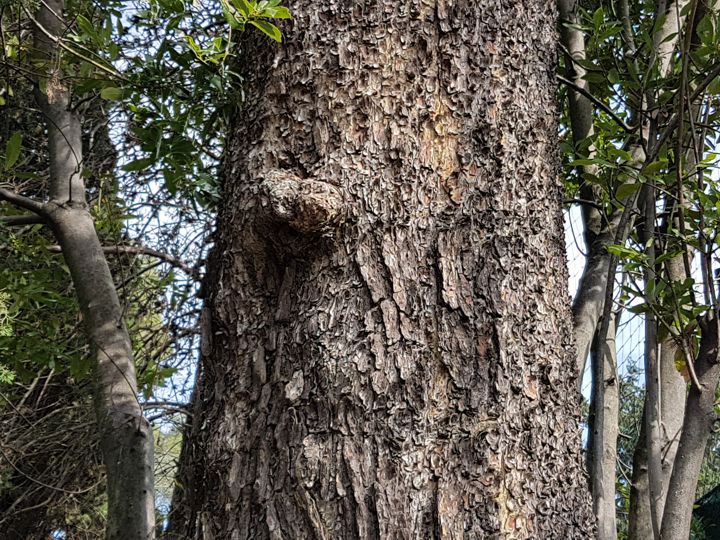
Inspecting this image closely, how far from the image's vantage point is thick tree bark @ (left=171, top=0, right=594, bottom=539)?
100 cm

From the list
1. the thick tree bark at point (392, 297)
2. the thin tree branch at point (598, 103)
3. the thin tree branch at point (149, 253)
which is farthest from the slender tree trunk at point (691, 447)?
the thin tree branch at point (149, 253)

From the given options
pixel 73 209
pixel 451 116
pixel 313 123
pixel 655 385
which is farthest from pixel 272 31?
pixel 73 209

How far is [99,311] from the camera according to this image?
2.58m

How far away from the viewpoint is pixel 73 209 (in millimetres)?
2795

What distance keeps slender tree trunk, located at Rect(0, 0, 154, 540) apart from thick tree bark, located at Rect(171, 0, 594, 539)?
1350 millimetres

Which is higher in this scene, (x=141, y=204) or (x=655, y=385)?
(x=141, y=204)

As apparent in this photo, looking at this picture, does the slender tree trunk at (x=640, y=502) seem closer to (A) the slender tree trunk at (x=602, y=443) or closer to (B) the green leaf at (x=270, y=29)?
(A) the slender tree trunk at (x=602, y=443)

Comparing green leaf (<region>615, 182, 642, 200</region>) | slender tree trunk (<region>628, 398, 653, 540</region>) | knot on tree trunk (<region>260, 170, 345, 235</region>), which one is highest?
green leaf (<region>615, 182, 642, 200</region>)

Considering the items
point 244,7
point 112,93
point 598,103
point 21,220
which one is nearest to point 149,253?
point 21,220

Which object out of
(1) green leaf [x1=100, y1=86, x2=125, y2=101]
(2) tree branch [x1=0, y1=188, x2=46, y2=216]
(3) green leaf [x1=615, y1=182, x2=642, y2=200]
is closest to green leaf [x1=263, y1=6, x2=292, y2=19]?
(1) green leaf [x1=100, y1=86, x2=125, y2=101]

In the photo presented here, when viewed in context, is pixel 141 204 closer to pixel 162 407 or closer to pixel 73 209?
pixel 73 209

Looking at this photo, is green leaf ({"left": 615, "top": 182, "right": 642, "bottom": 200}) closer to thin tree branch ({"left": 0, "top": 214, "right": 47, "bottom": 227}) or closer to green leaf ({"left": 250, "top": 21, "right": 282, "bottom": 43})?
green leaf ({"left": 250, "top": 21, "right": 282, "bottom": 43})

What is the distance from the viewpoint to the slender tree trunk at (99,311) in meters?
2.37

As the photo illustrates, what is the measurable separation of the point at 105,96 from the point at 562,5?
5.20 ft
